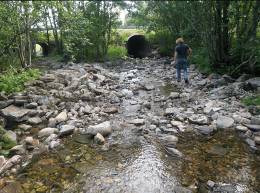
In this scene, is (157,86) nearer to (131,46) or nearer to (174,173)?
(174,173)

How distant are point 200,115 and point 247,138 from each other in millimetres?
1621

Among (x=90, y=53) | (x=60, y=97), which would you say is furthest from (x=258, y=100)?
(x=90, y=53)

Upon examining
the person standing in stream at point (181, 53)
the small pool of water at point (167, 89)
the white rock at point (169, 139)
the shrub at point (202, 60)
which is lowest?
the small pool of water at point (167, 89)

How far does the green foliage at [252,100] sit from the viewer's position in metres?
7.88

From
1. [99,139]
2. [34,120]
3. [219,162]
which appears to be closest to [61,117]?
[34,120]

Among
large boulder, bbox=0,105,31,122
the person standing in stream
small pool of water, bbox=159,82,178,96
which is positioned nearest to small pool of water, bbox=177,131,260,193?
large boulder, bbox=0,105,31,122

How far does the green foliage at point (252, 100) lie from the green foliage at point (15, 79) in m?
6.97

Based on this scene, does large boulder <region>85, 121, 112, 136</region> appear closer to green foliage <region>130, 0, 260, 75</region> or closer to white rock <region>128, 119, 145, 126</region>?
white rock <region>128, 119, 145, 126</region>

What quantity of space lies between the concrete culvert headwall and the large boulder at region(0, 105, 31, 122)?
51.2 ft

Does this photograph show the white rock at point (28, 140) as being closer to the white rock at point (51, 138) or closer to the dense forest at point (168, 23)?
the white rock at point (51, 138)

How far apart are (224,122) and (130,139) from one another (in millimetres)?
2434

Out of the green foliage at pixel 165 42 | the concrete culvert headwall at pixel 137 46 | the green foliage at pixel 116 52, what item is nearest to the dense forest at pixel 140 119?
the green foliage at pixel 116 52

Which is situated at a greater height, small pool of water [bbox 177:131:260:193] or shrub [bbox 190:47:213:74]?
shrub [bbox 190:47:213:74]

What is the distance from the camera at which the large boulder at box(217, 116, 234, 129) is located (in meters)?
6.77
